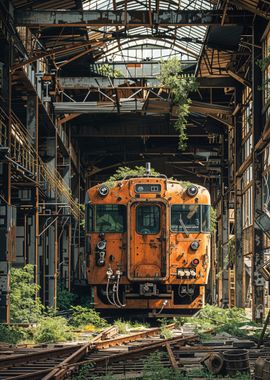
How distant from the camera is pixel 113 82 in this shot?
31.4 meters

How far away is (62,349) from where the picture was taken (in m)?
13.0

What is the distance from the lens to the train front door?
20.0 metres

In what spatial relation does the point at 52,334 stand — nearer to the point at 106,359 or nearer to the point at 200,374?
the point at 106,359

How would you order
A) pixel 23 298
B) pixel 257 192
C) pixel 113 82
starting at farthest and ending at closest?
pixel 113 82 < pixel 257 192 < pixel 23 298

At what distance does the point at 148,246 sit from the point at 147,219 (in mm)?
708

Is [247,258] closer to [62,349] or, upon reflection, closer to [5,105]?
[5,105]

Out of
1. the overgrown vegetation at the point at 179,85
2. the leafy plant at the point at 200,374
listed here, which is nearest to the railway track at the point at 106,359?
the leafy plant at the point at 200,374

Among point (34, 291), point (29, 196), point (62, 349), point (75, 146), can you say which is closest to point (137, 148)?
point (75, 146)

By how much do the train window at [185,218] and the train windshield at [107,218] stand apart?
1301 mm

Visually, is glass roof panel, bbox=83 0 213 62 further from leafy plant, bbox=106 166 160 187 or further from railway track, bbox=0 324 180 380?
railway track, bbox=0 324 180 380

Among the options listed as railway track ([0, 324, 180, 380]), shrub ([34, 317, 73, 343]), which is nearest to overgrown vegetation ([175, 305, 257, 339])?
railway track ([0, 324, 180, 380])

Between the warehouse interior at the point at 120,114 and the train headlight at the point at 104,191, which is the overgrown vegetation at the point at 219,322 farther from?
the train headlight at the point at 104,191

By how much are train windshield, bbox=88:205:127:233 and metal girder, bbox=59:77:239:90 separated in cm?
870

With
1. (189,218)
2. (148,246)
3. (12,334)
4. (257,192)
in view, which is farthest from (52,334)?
(257,192)
